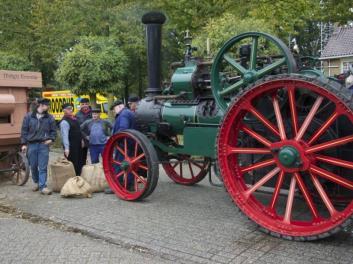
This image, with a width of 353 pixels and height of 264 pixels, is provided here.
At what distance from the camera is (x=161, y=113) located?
7.02 metres

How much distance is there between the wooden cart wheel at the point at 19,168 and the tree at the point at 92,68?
6617 millimetres

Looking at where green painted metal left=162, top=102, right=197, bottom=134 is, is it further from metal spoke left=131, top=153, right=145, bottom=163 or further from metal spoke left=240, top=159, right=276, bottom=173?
metal spoke left=240, top=159, right=276, bottom=173

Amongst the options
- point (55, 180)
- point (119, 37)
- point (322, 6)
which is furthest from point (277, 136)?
point (119, 37)

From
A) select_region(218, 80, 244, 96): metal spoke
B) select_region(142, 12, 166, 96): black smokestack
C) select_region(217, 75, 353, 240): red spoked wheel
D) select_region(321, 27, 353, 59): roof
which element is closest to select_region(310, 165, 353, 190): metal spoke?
select_region(217, 75, 353, 240): red spoked wheel

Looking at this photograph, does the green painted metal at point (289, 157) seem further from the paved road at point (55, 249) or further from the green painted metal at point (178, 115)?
the green painted metal at point (178, 115)

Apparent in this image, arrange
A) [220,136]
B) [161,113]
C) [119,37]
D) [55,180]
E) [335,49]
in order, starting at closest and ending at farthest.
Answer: [220,136] → [161,113] → [55,180] → [119,37] → [335,49]

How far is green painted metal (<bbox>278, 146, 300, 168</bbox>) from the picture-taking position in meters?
4.78

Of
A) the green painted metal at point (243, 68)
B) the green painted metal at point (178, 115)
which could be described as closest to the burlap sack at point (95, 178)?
the green painted metal at point (178, 115)

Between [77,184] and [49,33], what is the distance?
1623cm

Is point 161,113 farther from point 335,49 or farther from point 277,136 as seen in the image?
point 335,49

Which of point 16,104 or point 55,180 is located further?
point 16,104

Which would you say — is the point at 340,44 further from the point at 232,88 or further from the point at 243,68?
the point at 232,88

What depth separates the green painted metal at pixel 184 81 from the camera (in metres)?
6.51

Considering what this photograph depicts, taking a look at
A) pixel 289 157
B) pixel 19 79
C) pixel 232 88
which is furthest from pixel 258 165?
pixel 19 79
